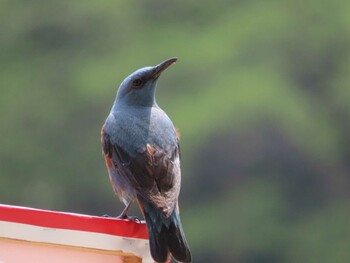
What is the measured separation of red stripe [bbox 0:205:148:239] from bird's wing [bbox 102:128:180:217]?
0.88 metres

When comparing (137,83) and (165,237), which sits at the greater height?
(137,83)

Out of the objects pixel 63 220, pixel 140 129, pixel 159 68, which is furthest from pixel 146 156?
pixel 63 220

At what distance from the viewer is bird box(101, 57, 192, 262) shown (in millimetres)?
5312

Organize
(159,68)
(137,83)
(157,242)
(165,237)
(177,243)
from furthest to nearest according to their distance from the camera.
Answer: (137,83), (159,68), (177,243), (165,237), (157,242)

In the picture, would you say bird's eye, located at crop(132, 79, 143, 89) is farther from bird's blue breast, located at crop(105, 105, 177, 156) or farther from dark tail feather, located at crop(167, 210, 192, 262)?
dark tail feather, located at crop(167, 210, 192, 262)

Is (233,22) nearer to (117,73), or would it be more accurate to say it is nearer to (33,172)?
(117,73)

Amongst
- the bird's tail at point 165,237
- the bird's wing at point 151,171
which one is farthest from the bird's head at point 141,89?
the bird's tail at point 165,237

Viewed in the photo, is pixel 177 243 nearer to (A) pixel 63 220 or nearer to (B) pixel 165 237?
(B) pixel 165 237

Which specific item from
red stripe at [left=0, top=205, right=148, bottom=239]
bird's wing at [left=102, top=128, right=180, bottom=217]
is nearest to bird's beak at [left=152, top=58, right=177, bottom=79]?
bird's wing at [left=102, top=128, right=180, bottom=217]

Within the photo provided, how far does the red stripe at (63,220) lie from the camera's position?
169 inches

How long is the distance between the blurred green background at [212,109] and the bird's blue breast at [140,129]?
38.4 ft

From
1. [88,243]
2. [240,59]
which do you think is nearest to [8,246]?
[88,243]

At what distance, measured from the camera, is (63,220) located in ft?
14.2

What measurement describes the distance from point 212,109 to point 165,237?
1565cm
